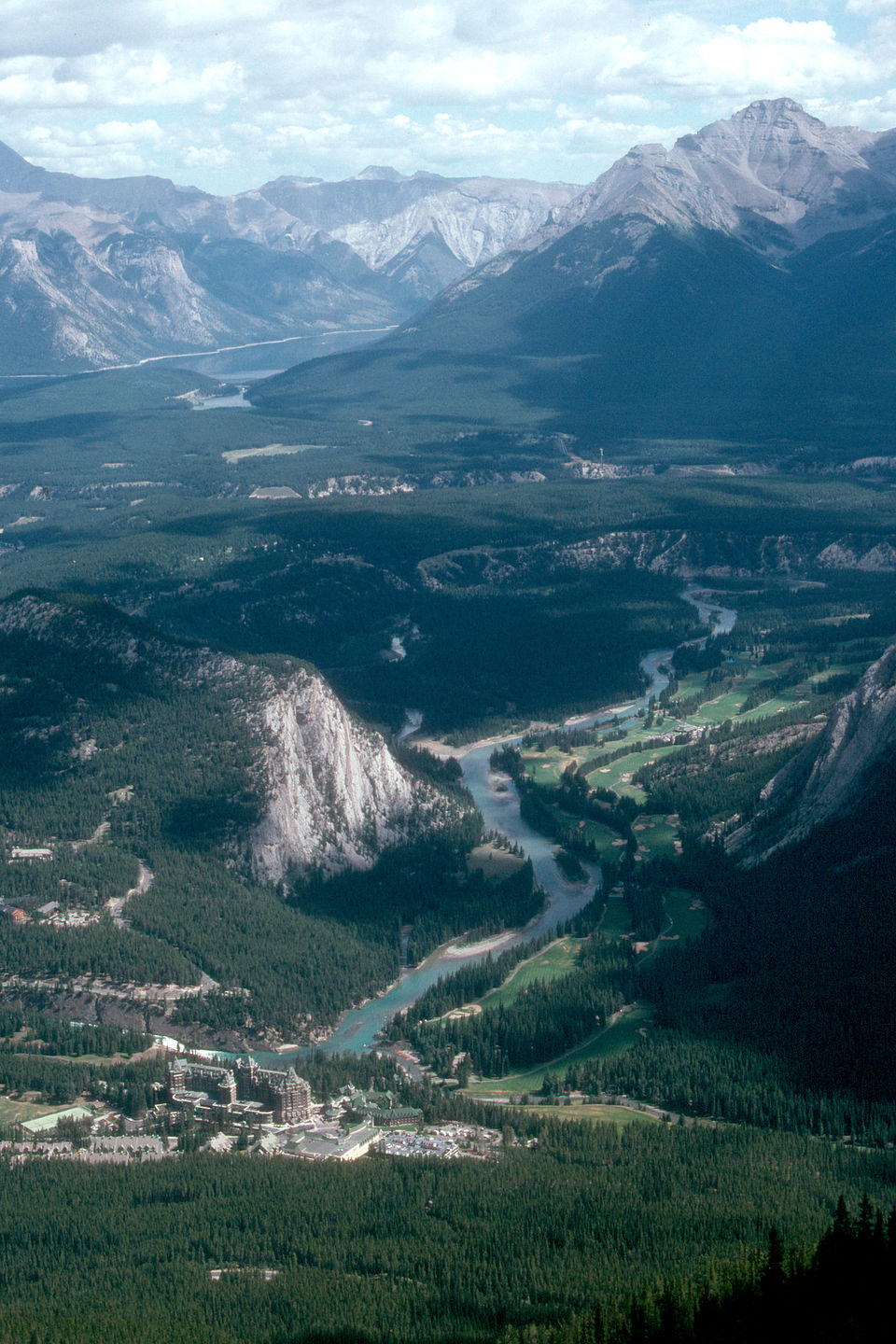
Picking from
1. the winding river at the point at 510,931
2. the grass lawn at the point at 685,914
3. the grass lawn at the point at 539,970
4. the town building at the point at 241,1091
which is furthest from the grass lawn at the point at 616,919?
the town building at the point at 241,1091

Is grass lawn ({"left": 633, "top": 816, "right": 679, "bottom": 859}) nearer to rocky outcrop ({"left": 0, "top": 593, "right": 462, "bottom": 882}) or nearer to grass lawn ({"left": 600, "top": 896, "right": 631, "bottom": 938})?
grass lawn ({"left": 600, "top": 896, "right": 631, "bottom": 938})

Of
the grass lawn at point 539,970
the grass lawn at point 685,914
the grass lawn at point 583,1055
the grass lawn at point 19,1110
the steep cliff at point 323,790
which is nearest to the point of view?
the grass lawn at point 19,1110

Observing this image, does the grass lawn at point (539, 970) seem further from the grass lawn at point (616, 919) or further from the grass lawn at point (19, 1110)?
the grass lawn at point (19, 1110)

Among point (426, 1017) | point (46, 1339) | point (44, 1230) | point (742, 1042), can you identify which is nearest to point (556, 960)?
point (426, 1017)

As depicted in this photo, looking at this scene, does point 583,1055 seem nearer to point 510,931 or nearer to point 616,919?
point 510,931

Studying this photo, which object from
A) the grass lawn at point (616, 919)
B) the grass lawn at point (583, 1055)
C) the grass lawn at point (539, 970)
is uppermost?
the grass lawn at point (616, 919)

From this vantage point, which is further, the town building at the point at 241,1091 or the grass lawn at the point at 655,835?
the grass lawn at the point at 655,835

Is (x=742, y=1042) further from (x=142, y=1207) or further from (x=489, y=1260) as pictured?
(x=142, y=1207)

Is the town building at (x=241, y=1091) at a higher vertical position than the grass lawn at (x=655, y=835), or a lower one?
lower
